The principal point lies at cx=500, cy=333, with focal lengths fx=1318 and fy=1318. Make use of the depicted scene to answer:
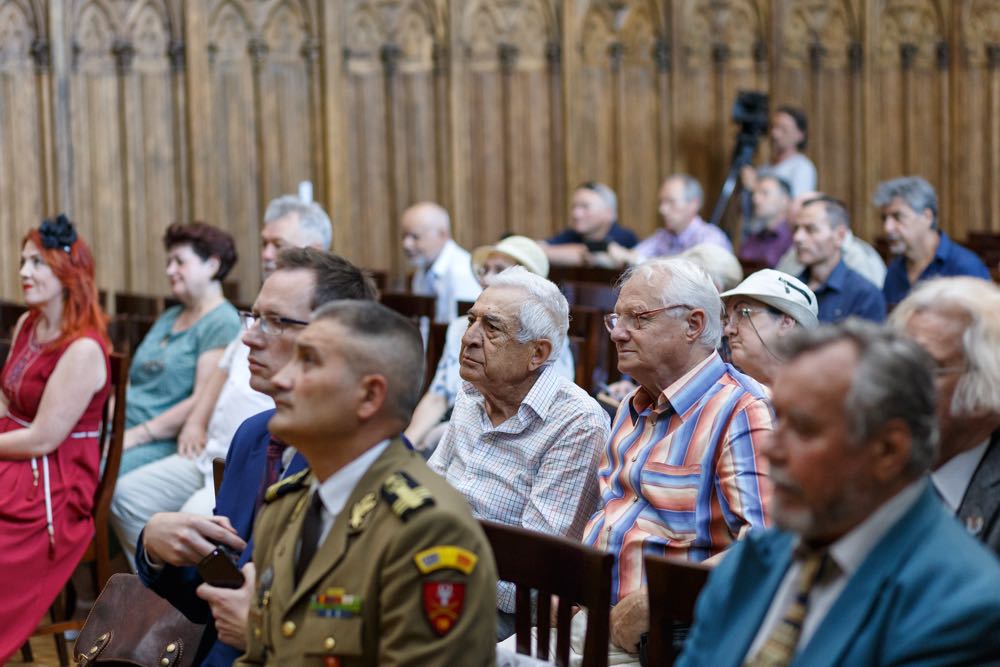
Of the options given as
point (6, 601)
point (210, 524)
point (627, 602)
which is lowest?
point (6, 601)

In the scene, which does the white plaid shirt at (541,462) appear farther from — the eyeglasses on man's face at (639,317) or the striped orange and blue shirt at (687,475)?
the eyeglasses on man's face at (639,317)

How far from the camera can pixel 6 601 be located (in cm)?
405

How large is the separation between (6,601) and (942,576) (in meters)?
3.22

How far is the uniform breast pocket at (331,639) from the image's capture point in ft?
6.44

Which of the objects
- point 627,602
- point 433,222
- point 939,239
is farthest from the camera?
point 433,222

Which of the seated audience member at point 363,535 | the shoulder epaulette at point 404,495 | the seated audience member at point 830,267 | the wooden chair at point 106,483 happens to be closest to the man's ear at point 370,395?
the seated audience member at point 363,535

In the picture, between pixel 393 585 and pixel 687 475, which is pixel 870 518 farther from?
pixel 687 475

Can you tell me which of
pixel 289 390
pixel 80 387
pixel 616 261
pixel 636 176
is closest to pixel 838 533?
pixel 289 390

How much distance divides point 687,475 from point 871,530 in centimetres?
107

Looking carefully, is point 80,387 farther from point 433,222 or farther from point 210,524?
point 433,222

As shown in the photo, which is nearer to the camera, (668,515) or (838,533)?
(838,533)

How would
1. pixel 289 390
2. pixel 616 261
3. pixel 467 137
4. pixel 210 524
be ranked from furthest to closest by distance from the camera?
pixel 467 137 → pixel 616 261 → pixel 210 524 → pixel 289 390

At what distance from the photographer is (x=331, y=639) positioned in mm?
1969

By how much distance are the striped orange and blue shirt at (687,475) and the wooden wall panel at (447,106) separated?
21.3ft
